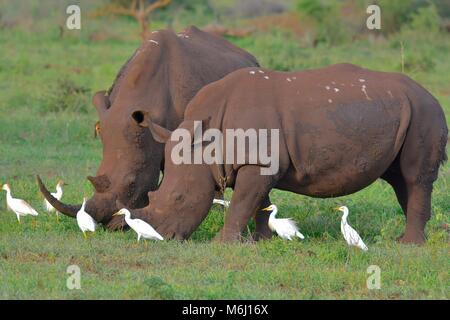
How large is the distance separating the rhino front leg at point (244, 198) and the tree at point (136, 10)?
1527 centimetres

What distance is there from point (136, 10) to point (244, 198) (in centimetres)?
1901

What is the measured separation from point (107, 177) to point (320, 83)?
6.68 feet

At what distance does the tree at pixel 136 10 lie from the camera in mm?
25316

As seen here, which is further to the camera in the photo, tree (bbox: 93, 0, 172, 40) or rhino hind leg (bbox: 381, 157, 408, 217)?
tree (bbox: 93, 0, 172, 40)

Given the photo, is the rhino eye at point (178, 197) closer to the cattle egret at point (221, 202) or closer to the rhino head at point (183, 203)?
the rhino head at point (183, 203)

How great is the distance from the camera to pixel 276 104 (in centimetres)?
948

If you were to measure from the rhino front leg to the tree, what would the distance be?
15.3 meters

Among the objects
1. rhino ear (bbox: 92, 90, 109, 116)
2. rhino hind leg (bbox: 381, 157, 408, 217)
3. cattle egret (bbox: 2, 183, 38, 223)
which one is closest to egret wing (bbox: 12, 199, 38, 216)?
cattle egret (bbox: 2, 183, 38, 223)

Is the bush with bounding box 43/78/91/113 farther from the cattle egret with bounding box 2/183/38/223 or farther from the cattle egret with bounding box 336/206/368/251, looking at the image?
the cattle egret with bounding box 336/206/368/251

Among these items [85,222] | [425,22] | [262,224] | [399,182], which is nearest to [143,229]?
[85,222]

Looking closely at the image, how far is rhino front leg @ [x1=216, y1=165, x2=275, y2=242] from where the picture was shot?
933 cm

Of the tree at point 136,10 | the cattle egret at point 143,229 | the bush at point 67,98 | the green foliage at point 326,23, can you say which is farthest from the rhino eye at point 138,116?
the green foliage at point 326,23

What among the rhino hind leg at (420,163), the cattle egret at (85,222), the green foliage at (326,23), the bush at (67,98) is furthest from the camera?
the green foliage at (326,23)
